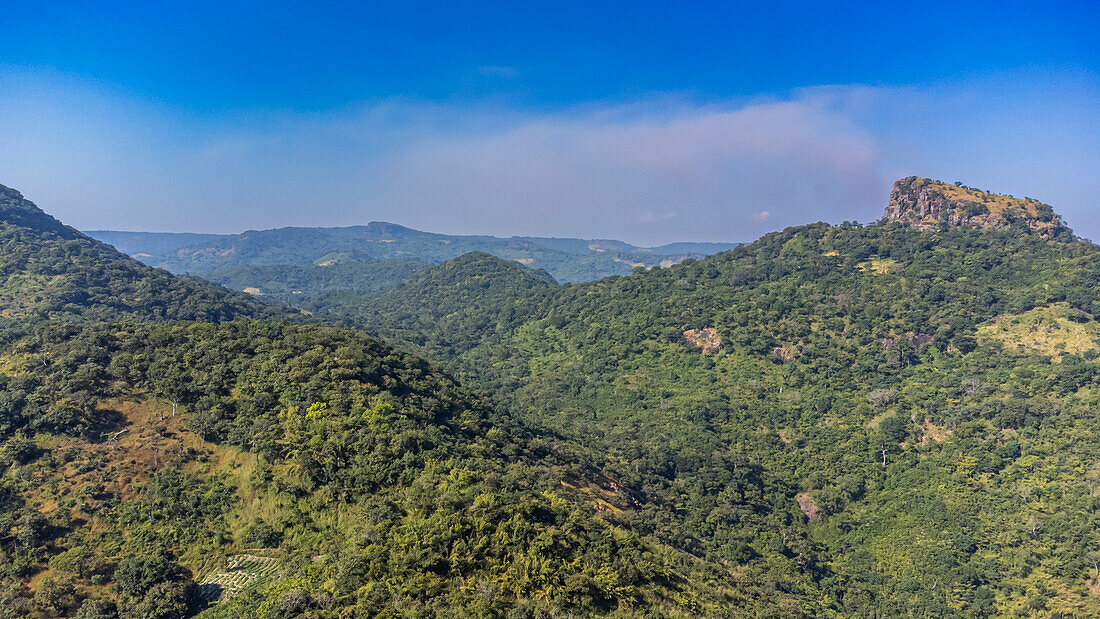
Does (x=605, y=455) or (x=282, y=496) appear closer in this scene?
(x=282, y=496)

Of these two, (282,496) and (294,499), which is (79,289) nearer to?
(282,496)

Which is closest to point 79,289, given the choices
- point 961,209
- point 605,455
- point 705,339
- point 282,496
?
point 282,496

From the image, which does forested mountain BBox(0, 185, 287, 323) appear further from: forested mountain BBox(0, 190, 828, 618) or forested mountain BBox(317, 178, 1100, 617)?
forested mountain BBox(0, 190, 828, 618)

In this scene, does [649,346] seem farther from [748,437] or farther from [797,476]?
[797,476]

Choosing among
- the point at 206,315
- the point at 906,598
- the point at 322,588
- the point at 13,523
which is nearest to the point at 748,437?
the point at 906,598

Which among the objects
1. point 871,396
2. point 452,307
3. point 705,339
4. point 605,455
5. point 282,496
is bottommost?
point 605,455

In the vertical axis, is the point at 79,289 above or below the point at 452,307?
above
